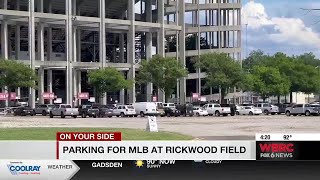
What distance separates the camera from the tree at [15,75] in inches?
1977

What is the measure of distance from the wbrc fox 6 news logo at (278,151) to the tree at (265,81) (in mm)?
46539

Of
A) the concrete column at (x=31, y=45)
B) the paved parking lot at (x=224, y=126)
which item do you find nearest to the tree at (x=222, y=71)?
the concrete column at (x=31, y=45)

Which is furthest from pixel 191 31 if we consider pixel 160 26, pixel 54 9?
pixel 54 9

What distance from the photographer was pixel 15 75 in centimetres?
5031

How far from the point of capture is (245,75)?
5641 cm

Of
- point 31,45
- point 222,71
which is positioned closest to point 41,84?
point 31,45

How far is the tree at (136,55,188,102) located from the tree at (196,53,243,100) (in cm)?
305

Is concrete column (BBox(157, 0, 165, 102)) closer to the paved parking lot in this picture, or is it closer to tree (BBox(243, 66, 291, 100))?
tree (BBox(243, 66, 291, 100))

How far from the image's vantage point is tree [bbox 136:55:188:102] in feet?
185

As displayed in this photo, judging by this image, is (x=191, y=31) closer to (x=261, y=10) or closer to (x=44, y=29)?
(x=44, y=29)

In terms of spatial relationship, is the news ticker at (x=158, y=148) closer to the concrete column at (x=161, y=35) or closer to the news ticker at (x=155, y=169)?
the news ticker at (x=155, y=169)

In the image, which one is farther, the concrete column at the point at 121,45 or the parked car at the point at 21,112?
the concrete column at the point at 121,45

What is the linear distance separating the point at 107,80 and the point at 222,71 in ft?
40.0

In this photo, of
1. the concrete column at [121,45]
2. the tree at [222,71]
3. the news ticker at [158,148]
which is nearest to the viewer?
the news ticker at [158,148]
